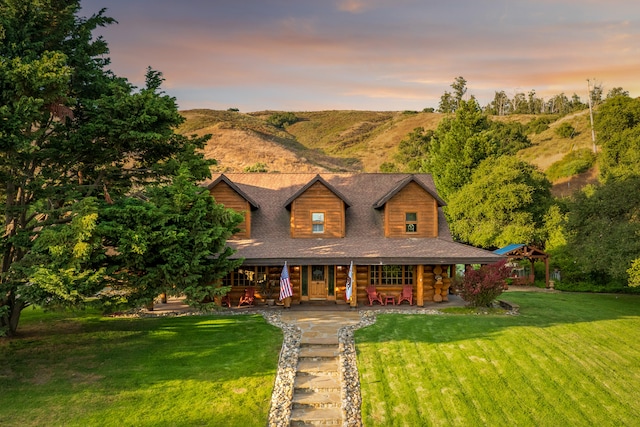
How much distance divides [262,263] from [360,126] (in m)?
125

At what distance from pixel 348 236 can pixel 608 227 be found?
1363 cm

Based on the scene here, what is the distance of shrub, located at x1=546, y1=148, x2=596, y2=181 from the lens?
201 ft

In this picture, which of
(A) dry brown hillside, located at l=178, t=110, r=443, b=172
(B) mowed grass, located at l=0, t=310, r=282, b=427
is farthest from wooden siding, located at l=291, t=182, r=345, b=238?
(A) dry brown hillside, located at l=178, t=110, r=443, b=172

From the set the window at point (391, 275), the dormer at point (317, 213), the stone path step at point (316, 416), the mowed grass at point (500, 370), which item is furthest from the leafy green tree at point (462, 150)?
the stone path step at point (316, 416)

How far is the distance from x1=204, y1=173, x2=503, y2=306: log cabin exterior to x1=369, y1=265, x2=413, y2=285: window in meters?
0.05

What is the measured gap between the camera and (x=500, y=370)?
13086 millimetres

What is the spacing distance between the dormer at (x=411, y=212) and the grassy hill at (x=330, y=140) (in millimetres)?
47040

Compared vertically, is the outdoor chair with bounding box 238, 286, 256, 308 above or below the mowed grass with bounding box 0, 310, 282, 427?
above

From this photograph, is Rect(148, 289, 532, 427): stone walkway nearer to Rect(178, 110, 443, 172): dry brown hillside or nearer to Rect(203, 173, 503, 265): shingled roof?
Rect(203, 173, 503, 265): shingled roof

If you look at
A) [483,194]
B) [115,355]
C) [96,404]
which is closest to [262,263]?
[115,355]

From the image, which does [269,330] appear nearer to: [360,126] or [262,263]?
[262,263]

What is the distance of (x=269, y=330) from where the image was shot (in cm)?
1619

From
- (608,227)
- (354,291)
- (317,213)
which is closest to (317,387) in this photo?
(354,291)

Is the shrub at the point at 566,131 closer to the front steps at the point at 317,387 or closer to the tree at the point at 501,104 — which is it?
the tree at the point at 501,104
